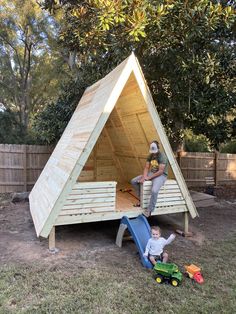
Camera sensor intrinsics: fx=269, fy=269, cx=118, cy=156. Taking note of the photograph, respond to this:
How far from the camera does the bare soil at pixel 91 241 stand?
14.3 ft

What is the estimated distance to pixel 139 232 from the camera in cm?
462

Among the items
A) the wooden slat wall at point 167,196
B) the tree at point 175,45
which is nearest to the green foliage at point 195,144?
the tree at point 175,45

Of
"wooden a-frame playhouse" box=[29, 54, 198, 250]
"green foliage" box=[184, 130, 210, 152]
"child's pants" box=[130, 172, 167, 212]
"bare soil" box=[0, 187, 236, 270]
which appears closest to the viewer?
"bare soil" box=[0, 187, 236, 270]

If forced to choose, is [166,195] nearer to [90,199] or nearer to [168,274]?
[90,199]

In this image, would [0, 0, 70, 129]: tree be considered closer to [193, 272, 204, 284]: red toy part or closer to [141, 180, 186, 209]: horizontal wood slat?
[141, 180, 186, 209]: horizontal wood slat

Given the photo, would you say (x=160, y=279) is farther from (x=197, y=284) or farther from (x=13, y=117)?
(x=13, y=117)

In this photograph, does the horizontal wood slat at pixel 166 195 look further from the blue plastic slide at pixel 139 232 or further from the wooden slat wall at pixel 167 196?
the blue plastic slide at pixel 139 232

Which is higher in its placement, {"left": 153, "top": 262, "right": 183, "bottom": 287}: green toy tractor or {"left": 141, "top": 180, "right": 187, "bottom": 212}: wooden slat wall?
{"left": 141, "top": 180, "right": 187, "bottom": 212}: wooden slat wall

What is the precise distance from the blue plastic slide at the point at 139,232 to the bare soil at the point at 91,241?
197 mm

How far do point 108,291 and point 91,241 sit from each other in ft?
6.46

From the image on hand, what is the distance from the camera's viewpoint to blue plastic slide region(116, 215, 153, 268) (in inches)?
167

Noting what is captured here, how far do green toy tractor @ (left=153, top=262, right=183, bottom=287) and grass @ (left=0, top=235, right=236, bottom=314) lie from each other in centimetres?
8

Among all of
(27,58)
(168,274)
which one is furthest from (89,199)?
(27,58)

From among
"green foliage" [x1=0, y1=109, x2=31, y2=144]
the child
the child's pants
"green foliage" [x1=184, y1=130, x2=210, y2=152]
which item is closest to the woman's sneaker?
the child's pants
